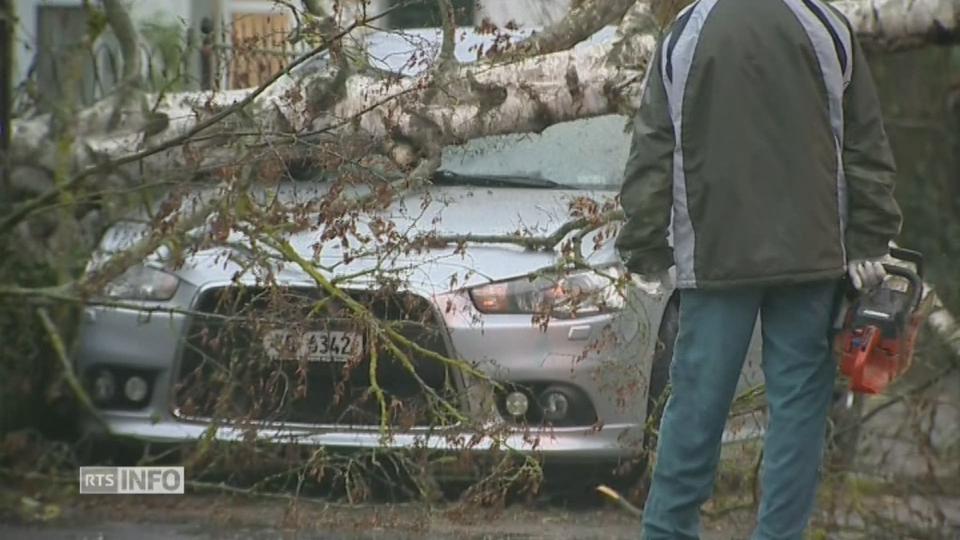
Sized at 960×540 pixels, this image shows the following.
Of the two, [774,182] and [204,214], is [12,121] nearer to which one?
[204,214]

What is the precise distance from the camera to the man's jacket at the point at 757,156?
4.84 m

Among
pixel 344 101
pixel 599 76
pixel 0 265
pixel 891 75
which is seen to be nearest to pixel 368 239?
pixel 344 101

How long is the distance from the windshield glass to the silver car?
0.09ft

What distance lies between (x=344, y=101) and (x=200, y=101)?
58cm

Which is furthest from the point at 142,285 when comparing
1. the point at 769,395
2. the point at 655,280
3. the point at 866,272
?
the point at 866,272

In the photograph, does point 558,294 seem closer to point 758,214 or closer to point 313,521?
point 313,521

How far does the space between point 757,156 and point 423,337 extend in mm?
1988

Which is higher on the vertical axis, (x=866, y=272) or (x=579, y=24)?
(x=579, y=24)

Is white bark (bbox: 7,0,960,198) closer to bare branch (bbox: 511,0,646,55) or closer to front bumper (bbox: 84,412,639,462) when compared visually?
bare branch (bbox: 511,0,646,55)

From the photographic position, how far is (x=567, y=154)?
7.32 metres

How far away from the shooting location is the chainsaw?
4.94 meters

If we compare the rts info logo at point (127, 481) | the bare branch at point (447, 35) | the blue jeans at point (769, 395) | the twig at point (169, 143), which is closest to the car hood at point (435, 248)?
the twig at point (169, 143)

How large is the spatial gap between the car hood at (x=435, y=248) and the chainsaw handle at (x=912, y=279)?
154 centimetres

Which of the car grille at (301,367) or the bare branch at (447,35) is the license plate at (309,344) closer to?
the car grille at (301,367)
